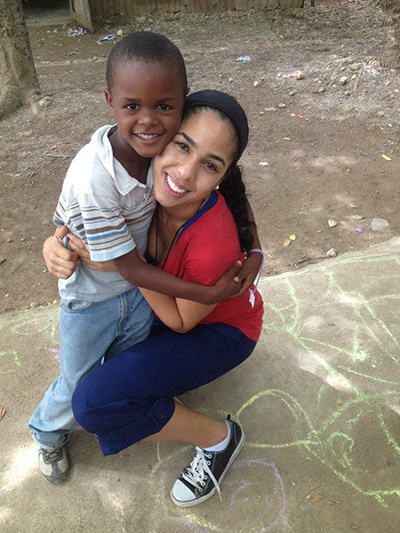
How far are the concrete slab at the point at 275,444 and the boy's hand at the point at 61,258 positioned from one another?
878mm

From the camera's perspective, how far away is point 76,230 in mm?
1669

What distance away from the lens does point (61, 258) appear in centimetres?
172

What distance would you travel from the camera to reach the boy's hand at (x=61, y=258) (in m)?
1.71

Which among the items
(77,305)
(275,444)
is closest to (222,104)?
(77,305)

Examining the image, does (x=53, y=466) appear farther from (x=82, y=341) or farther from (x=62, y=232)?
(x=62, y=232)

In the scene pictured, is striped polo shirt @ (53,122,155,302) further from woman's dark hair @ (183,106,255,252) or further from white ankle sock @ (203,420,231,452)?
white ankle sock @ (203,420,231,452)

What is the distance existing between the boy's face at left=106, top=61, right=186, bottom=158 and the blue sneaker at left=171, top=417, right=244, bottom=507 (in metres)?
1.22

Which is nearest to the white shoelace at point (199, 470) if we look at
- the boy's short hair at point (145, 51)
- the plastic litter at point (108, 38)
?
the boy's short hair at point (145, 51)

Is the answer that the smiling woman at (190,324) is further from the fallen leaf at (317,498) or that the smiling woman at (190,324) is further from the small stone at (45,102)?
the small stone at (45,102)

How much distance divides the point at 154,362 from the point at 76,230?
562 millimetres

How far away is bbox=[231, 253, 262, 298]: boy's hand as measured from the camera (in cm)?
179

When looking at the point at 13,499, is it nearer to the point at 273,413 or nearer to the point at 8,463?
the point at 8,463

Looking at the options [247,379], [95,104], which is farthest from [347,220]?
[95,104]

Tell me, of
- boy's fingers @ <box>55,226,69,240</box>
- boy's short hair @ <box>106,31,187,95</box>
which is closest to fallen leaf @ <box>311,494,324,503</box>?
boy's fingers @ <box>55,226,69,240</box>
